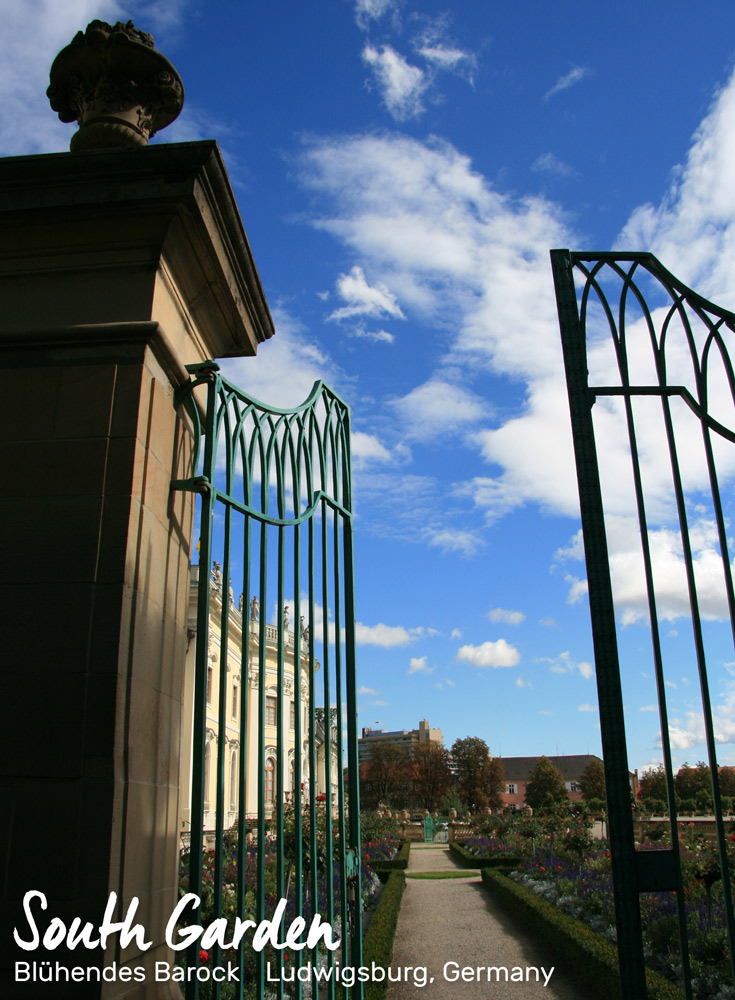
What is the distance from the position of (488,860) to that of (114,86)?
62.9 feet

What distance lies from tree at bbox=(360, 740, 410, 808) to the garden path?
44.2 meters

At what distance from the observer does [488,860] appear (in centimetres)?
1836

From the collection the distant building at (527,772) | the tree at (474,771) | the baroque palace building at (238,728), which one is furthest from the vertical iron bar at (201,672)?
the distant building at (527,772)

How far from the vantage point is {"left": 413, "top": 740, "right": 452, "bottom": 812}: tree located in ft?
187

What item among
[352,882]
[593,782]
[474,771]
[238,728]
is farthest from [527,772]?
[352,882]

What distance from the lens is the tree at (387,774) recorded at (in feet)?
187

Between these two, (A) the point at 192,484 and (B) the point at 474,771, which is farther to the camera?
(B) the point at 474,771

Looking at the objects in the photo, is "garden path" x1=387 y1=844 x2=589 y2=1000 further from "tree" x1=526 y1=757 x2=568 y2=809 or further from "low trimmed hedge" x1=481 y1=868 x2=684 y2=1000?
"tree" x1=526 y1=757 x2=568 y2=809

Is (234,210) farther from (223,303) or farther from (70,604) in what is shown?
(70,604)

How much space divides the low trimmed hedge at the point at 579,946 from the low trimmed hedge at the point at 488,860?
549 centimetres

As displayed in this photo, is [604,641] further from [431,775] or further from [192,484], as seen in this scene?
[431,775]

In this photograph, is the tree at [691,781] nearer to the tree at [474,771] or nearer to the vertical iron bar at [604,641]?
the tree at [474,771]

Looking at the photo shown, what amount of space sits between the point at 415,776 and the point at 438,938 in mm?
50734

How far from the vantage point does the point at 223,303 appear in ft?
9.13
